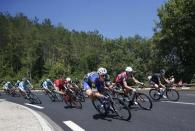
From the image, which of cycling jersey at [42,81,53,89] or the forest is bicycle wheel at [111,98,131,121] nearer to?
cycling jersey at [42,81,53,89]

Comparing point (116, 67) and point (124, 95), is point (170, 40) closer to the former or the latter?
point (116, 67)

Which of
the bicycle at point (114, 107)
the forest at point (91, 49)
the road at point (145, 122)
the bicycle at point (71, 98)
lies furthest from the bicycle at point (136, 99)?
the forest at point (91, 49)

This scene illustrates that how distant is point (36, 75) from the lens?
11556cm

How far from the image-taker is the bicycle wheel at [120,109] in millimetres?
14565

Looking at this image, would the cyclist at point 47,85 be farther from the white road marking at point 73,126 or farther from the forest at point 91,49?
the forest at point 91,49

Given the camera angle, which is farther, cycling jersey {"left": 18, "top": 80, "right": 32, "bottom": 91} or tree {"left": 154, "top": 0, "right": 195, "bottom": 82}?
tree {"left": 154, "top": 0, "right": 195, "bottom": 82}

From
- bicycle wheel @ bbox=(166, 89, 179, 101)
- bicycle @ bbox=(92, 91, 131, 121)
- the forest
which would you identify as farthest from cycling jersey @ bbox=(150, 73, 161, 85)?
the forest

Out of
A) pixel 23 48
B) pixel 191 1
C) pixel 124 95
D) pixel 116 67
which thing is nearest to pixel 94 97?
pixel 124 95

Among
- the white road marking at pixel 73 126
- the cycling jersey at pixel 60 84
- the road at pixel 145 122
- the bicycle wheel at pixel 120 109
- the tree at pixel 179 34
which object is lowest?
the white road marking at pixel 73 126

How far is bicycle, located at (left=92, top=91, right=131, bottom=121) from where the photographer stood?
14572 millimetres

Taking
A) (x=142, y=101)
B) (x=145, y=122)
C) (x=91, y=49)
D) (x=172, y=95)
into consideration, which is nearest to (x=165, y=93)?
(x=172, y=95)

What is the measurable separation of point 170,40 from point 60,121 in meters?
45.5

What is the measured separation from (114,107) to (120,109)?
0.25m

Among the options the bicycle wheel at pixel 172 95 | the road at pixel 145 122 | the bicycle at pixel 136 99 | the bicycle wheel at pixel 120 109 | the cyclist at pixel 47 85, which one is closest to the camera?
the road at pixel 145 122
